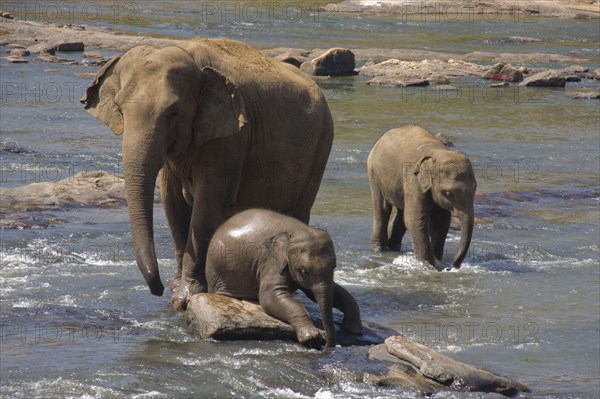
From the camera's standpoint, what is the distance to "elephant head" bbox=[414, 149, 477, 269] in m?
15.7

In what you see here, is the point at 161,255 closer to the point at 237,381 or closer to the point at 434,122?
the point at 237,381

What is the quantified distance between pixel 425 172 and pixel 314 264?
4972 mm

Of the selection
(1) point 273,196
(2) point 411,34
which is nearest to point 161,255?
(1) point 273,196

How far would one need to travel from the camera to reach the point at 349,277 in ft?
49.2

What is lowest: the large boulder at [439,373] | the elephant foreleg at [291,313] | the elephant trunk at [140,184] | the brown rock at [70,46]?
the brown rock at [70,46]

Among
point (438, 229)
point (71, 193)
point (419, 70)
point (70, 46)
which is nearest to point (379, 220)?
point (438, 229)

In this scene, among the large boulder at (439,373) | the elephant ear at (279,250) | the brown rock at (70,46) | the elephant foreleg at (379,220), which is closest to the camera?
the large boulder at (439,373)

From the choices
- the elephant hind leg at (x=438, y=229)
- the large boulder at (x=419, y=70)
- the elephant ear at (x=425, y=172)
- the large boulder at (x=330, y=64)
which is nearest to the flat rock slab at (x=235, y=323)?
the elephant ear at (x=425, y=172)

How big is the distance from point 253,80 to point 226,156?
997 mm

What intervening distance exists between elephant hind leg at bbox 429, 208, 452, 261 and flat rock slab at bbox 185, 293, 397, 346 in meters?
4.77

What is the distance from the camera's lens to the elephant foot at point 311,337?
11273 mm

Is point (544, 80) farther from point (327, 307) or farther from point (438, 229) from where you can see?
point (327, 307)

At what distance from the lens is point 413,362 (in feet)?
35.5

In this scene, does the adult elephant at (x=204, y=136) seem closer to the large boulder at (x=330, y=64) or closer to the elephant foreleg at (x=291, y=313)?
the elephant foreleg at (x=291, y=313)
